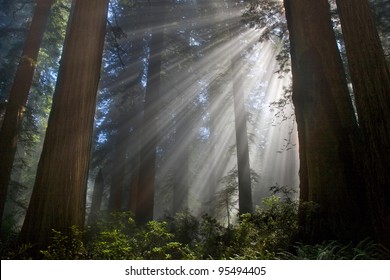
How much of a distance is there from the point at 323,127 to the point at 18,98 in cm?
940

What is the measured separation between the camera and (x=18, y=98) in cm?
1088

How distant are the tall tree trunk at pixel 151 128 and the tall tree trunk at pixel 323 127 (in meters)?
8.96

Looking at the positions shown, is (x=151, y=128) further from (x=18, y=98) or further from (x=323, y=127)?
(x=323, y=127)

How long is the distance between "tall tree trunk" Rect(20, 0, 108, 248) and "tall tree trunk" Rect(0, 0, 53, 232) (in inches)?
212

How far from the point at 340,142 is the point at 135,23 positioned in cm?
1546

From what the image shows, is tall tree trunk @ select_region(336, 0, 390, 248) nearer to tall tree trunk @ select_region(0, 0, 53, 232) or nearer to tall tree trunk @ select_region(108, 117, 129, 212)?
tall tree trunk @ select_region(0, 0, 53, 232)

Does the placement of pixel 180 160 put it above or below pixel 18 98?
above

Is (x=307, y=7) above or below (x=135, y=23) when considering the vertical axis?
below

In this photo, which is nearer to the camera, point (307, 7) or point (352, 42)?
point (352, 42)

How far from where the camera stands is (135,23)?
18750 millimetres

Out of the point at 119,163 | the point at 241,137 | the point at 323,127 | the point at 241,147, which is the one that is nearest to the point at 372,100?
the point at 323,127

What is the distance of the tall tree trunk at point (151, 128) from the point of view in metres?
14.6
